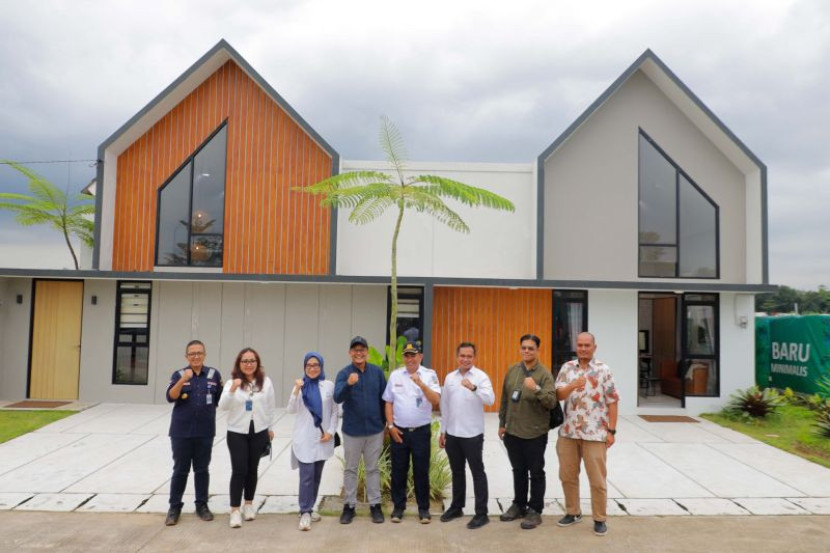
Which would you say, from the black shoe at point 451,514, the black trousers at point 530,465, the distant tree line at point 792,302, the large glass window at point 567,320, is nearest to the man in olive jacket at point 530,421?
the black trousers at point 530,465

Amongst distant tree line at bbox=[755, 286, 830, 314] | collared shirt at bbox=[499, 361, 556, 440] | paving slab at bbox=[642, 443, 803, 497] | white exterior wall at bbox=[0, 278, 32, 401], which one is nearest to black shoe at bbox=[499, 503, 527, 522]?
collared shirt at bbox=[499, 361, 556, 440]

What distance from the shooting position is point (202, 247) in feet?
38.5

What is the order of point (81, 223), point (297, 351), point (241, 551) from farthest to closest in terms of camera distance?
point (81, 223)
point (297, 351)
point (241, 551)

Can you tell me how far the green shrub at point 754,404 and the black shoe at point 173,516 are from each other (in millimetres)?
9825

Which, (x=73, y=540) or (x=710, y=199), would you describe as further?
(x=710, y=199)

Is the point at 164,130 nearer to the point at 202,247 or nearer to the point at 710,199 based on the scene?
the point at 202,247

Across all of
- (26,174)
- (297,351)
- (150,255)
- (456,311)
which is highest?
(26,174)

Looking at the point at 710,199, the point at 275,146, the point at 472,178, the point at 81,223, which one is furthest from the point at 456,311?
the point at 81,223

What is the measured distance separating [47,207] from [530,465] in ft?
45.8

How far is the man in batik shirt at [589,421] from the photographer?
5270mm

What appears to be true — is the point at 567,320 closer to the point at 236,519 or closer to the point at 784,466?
the point at 784,466

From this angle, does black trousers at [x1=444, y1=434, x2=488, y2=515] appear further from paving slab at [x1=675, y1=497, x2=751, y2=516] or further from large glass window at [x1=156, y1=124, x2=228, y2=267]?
large glass window at [x1=156, y1=124, x2=228, y2=267]

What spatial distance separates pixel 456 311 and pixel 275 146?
506 cm

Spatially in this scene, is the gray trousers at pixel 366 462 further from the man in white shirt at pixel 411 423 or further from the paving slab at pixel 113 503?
the paving slab at pixel 113 503
